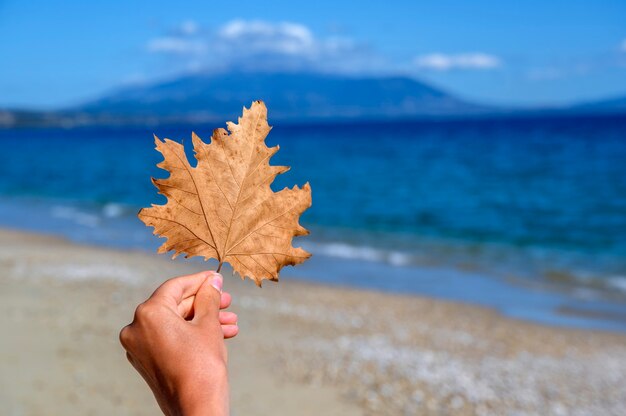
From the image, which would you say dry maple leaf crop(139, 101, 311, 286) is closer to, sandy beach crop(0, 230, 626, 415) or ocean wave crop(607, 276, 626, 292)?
sandy beach crop(0, 230, 626, 415)

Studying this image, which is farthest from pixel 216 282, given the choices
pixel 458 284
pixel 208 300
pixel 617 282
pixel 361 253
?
pixel 361 253

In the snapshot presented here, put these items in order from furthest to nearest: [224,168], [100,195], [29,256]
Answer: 1. [100,195]
2. [29,256]
3. [224,168]

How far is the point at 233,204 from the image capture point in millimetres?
1585

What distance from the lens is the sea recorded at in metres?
12.7

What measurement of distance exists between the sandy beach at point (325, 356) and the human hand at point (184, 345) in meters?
5.63

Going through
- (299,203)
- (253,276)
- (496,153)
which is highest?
(299,203)

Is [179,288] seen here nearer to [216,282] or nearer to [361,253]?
[216,282]

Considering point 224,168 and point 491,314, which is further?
point 491,314

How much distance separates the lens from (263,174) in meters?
1.57

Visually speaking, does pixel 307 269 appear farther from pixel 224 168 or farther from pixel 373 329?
pixel 224 168

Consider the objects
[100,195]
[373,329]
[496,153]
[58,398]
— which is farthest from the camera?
[496,153]

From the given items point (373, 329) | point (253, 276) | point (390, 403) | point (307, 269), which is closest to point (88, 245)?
point (307, 269)

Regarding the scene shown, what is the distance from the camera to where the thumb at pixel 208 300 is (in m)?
1.40

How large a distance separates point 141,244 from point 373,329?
28.5ft
